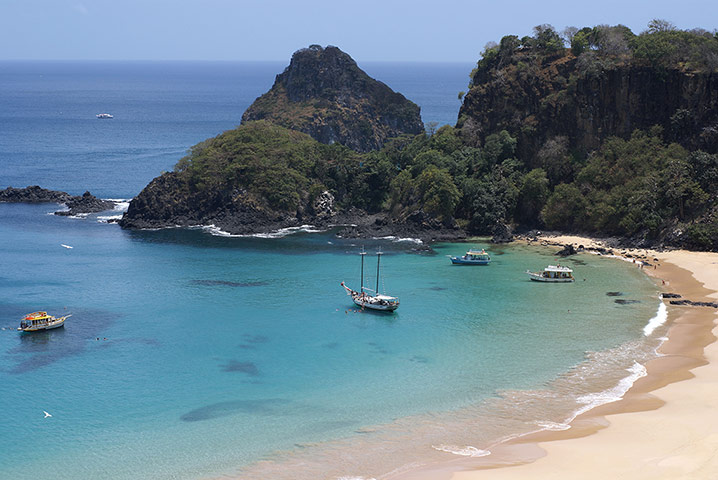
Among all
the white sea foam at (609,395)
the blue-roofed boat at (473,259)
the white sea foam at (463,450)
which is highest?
the blue-roofed boat at (473,259)

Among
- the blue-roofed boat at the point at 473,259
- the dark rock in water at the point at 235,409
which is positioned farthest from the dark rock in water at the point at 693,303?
the dark rock in water at the point at 235,409

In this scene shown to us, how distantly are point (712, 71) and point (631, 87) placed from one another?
28.9ft

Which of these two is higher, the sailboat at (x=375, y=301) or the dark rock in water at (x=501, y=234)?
the dark rock in water at (x=501, y=234)

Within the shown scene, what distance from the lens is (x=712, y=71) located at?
84.3 m

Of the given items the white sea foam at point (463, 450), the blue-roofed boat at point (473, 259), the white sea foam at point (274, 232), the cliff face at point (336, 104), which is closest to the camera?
the white sea foam at point (463, 450)

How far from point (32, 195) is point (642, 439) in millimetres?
96478

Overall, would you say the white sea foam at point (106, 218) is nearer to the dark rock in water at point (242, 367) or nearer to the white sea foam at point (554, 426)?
the dark rock in water at point (242, 367)

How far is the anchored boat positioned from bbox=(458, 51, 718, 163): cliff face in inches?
2366

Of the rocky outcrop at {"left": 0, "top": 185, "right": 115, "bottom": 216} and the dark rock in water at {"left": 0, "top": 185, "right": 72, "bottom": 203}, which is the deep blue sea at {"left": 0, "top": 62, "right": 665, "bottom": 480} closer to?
the rocky outcrop at {"left": 0, "top": 185, "right": 115, "bottom": 216}

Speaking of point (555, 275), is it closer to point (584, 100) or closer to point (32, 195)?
point (584, 100)

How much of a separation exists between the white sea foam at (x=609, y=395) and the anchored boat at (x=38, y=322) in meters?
39.0

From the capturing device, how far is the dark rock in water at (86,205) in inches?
4049

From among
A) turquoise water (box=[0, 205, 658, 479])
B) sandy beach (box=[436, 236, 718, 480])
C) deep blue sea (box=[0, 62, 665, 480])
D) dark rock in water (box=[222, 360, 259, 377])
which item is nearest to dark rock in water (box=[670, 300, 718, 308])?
deep blue sea (box=[0, 62, 665, 480])

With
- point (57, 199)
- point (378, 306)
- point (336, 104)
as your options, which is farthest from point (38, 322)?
point (336, 104)
